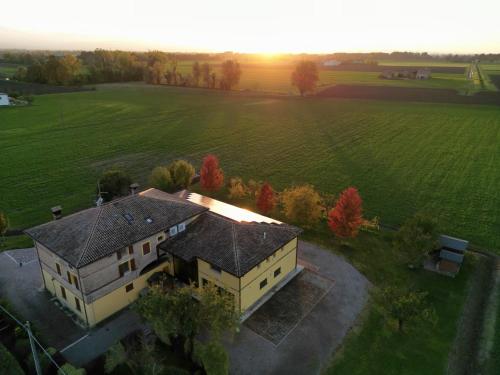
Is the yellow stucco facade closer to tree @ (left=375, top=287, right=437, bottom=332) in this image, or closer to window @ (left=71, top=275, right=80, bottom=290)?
tree @ (left=375, top=287, right=437, bottom=332)

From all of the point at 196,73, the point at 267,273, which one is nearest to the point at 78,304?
the point at 267,273

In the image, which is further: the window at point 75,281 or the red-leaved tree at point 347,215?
the red-leaved tree at point 347,215

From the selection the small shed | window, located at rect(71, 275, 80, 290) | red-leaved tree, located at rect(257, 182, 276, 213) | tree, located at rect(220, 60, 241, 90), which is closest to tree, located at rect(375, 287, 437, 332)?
the small shed

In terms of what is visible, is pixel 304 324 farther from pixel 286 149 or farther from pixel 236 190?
pixel 286 149

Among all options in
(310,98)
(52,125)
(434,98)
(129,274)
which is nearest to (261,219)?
(129,274)

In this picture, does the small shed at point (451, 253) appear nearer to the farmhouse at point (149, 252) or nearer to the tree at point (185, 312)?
the farmhouse at point (149, 252)

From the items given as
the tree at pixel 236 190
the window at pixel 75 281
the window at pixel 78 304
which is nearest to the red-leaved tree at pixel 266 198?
the tree at pixel 236 190

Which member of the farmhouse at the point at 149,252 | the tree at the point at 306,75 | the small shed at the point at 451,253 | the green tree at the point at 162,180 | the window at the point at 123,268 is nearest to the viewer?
the farmhouse at the point at 149,252
